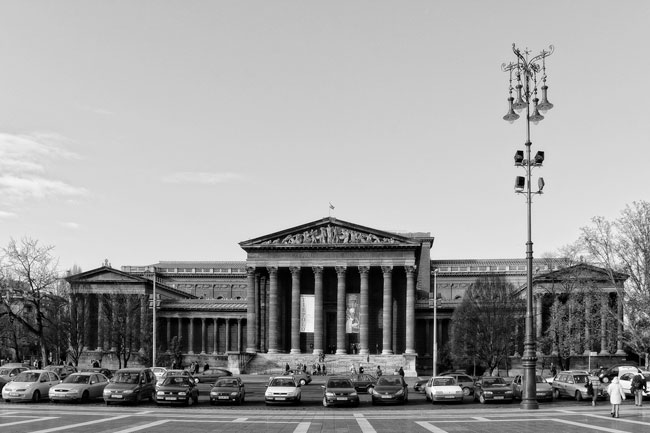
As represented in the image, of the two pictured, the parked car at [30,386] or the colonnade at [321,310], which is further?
the colonnade at [321,310]

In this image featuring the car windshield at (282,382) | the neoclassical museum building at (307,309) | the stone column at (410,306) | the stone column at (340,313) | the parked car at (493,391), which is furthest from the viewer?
the stone column at (340,313)

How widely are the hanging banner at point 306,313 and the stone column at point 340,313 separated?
12.9 ft

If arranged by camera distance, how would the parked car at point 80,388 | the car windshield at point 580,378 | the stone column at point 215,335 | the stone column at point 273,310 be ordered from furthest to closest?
the stone column at point 215,335
the stone column at point 273,310
the car windshield at point 580,378
the parked car at point 80,388

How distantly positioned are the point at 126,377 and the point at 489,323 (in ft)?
160

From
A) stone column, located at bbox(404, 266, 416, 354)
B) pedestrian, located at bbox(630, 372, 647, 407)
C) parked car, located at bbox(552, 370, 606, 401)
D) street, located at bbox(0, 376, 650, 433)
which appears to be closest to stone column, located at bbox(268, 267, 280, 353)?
stone column, located at bbox(404, 266, 416, 354)

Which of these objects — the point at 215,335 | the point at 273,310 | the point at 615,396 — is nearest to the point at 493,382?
the point at 615,396

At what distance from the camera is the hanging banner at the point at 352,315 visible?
10906cm

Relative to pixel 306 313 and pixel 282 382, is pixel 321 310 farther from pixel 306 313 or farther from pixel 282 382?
pixel 282 382

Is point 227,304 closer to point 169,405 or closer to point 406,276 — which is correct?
point 406,276

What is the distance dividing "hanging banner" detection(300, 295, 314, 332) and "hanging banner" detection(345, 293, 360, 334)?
5.10m

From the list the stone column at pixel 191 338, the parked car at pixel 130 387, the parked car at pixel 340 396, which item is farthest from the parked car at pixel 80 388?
the stone column at pixel 191 338

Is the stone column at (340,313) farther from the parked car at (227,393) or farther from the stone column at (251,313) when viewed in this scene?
the parked car at (227,393)

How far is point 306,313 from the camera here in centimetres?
10981

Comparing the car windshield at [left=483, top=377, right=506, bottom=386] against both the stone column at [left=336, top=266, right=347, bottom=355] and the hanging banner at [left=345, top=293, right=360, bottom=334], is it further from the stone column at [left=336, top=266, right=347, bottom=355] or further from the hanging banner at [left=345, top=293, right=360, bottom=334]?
the hanging banner at [left=345, top=293, right=360, bottom=334]
